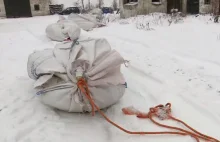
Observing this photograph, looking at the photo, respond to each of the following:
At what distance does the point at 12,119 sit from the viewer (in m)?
2.86

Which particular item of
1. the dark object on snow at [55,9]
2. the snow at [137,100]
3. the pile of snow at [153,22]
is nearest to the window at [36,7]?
the dark object on snow at [55,9]

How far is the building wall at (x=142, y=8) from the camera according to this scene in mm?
16031

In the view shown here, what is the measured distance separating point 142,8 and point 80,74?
46.5 ft

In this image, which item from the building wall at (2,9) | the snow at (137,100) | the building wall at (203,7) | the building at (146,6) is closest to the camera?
the snow at (137,100)

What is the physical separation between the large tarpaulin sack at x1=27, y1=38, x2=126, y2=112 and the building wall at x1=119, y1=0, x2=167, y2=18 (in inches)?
528

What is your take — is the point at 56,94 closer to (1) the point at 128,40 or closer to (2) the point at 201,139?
(2) the point at 201,139

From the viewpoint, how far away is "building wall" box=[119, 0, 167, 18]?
16031mm

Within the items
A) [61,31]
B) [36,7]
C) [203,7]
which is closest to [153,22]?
[61,31]

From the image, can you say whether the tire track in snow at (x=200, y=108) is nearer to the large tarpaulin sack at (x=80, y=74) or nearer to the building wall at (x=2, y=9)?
the large tarpaulin sack at (x=80, y=74)

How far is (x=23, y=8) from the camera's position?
21.9 m

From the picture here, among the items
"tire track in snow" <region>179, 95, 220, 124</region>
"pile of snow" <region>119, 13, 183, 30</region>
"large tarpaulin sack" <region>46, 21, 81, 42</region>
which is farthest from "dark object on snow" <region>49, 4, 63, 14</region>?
"tire track in snow" <region>179, 95, 220, 124</region>

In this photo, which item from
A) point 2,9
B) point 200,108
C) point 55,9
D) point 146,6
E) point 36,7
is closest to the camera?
point 200,108

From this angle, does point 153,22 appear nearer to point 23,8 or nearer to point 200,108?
point 200,108

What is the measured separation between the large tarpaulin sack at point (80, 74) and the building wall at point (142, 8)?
13.4 m
